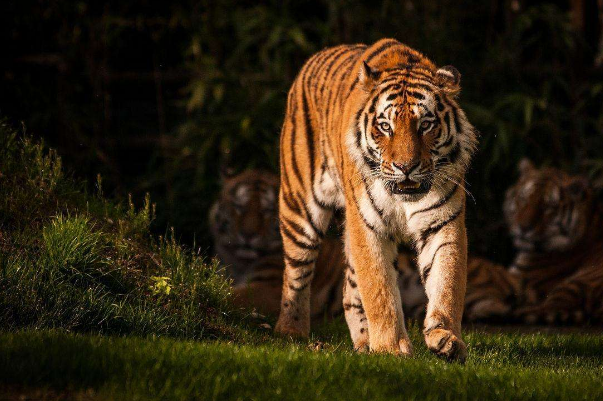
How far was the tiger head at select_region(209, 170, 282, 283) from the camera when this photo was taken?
27.7 ft

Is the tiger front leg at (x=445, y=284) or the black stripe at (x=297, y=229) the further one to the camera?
the black stripe at (x=297, y=229)

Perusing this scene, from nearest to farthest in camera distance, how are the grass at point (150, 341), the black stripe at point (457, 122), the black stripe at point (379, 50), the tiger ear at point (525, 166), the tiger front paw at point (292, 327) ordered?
1. the grass at point (150, 341)
2. the black stripe at point (457, 122)
3. the black stripe at point (379, 50)
4. the tiger front paw at point (292, 327)
5. the tiger ear at point (525, 166)

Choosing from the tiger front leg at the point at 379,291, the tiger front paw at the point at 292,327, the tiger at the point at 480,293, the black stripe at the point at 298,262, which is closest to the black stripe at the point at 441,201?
the tiger front leg at the point at 379,291

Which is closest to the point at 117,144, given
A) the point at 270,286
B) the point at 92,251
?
the point at 270,286

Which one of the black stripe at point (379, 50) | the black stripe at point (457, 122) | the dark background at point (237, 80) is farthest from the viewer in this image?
the dark background at point (237, 80)

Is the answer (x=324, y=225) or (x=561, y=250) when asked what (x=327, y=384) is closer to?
(x=324, y=225)

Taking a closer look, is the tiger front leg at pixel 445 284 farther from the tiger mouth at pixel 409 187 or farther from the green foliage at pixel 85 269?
the green foliage at pixel 85 269

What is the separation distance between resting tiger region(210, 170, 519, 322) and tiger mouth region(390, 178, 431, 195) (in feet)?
9.23

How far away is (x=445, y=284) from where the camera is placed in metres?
4.86

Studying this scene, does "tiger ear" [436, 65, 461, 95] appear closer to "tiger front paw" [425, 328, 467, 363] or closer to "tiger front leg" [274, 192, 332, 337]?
"tiger front paw" [425, 328, 467, 363]

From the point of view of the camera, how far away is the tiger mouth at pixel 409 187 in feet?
16.0

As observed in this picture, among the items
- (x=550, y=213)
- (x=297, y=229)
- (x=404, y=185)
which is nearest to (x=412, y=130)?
(x=404, y=185)

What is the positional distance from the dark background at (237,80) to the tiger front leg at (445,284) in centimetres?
474

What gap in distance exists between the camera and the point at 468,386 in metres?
4.29
